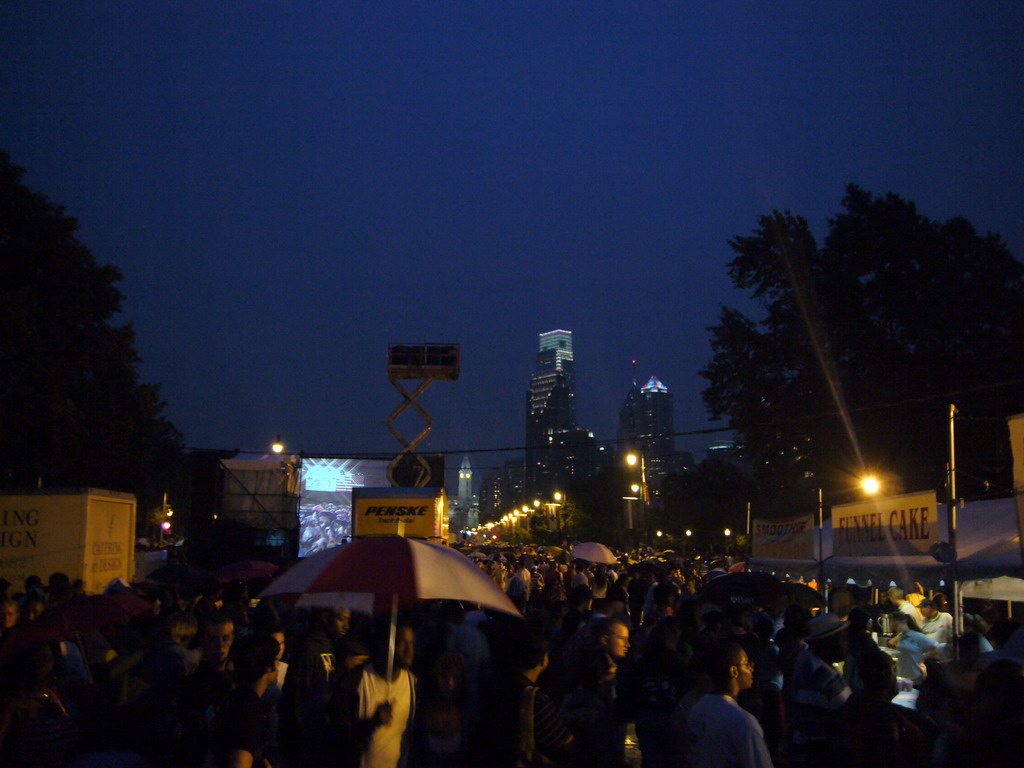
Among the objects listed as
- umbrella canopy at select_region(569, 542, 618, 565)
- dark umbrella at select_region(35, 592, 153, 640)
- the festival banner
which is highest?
the festival banner

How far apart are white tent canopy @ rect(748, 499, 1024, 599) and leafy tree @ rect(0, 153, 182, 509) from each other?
22862 mm

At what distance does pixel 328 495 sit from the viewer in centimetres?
3111

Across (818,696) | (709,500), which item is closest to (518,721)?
(818,696)

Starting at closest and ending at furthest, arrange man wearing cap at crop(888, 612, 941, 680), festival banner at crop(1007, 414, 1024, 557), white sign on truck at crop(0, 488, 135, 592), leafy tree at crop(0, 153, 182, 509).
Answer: festival banner at crop(1007, 414, 1024, 557) < man wearing cap at crop(888, 612, 941, 680) < white sign on truck at crop(0, 488, 135, 592) < leafy tree at crop(0, 153, 182, 509)

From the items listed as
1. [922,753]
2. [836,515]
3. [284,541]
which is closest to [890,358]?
[836,515]

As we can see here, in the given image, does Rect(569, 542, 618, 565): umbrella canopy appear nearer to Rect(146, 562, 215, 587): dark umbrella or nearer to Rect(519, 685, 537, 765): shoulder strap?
Rect(146, 562, 215, 587): dark umbrella

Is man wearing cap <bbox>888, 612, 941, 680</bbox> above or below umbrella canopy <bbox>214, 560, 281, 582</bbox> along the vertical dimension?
below

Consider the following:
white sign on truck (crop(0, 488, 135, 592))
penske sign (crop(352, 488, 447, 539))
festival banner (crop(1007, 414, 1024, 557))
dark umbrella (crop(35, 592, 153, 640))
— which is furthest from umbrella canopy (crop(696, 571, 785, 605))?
white sign on truck (crop(0, 488, 135, 592))

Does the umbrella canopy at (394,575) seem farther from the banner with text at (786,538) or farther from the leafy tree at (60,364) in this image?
the leafy tree at (60,364)

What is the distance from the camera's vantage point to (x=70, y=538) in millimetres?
16734

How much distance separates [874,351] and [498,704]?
29.1 m

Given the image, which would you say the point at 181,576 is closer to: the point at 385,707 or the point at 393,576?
the point at 385,707

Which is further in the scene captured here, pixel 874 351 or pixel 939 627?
pixel 874 351

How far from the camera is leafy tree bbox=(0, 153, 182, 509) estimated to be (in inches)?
1034
